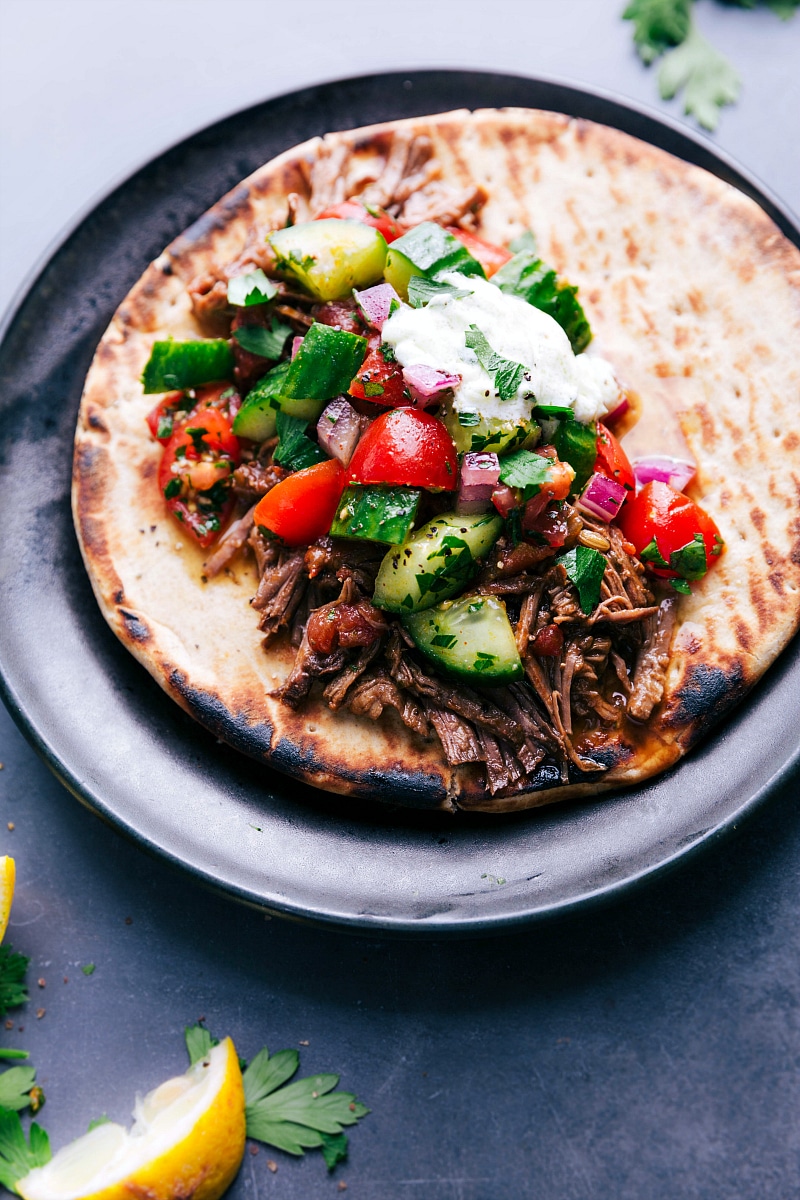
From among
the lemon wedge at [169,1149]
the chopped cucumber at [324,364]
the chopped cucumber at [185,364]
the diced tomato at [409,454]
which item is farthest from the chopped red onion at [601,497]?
the lemon wedge at [169,1149]

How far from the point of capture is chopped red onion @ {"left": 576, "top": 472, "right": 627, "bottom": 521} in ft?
13.2

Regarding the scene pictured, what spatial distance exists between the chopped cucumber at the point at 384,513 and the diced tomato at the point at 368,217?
1.31m

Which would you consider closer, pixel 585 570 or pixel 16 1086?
pixel 585 570

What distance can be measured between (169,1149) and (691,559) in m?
3.14

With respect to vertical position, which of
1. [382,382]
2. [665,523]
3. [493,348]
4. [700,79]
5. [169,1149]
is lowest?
[169,1149]

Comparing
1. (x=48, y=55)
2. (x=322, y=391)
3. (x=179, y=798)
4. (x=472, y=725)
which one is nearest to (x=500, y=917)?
(x=472, y=725)

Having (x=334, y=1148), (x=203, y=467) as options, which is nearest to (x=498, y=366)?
(x=203, y=467)

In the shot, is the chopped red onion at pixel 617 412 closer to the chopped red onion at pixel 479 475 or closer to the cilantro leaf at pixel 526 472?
the cilantro leaf at pixel 526 472

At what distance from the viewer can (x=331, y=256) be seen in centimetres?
409

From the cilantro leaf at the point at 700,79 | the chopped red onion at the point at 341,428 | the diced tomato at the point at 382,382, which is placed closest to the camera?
the diced tomato at the point at 382,382

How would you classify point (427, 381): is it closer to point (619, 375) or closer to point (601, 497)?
point (601, 497)

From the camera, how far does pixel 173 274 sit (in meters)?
4.70

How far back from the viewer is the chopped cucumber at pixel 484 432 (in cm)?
374

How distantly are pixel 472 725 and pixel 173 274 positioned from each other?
8.55ft
